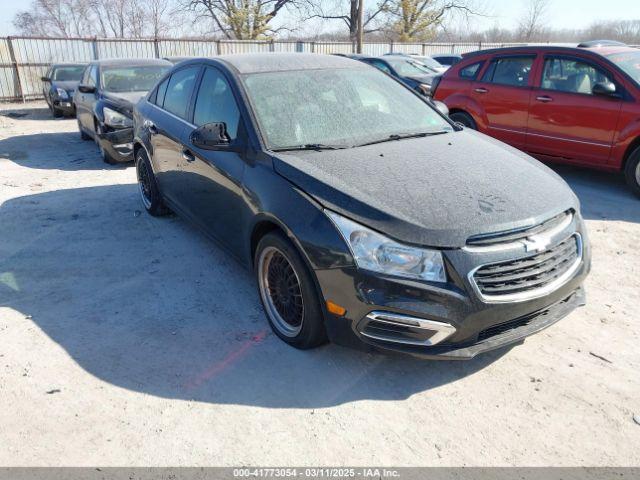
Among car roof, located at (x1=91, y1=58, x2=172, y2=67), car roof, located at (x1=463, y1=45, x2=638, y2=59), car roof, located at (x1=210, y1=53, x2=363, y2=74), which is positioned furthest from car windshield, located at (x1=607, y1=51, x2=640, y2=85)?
car roof, located at (x1=91, y1=58, x2=172, y2=67)

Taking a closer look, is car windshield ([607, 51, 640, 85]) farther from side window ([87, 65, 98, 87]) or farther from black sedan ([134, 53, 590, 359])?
side window ([87, 65, 98, 87])

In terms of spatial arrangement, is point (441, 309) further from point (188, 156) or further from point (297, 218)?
point (188, 156)

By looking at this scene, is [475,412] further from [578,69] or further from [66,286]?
[578,69]

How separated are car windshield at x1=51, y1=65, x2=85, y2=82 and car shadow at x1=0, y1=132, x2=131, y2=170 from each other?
12.1 ft

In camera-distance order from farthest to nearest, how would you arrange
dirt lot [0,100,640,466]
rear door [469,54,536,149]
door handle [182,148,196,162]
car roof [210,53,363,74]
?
rear door [469,54,536,149]
door handle [182,148,196,162]
car roof [210,53,363,74]
dirt lot [0,100,640,466]

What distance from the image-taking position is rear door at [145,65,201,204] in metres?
4.69

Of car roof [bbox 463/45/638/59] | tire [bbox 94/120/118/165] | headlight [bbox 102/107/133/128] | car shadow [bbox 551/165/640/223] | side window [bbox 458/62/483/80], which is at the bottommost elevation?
car shadow [bbox 551/165/640/223]

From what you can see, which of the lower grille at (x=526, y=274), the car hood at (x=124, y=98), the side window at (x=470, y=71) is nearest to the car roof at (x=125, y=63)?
the car hood at (x=124, y=98)

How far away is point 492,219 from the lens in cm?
274

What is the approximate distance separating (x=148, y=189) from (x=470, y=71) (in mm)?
5270

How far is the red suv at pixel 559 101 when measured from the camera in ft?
20.4

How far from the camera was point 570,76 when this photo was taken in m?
6.79

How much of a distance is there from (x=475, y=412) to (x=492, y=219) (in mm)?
1044

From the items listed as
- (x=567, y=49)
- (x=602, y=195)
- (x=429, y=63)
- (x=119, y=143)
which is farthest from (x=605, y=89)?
(x=429, y=63)
